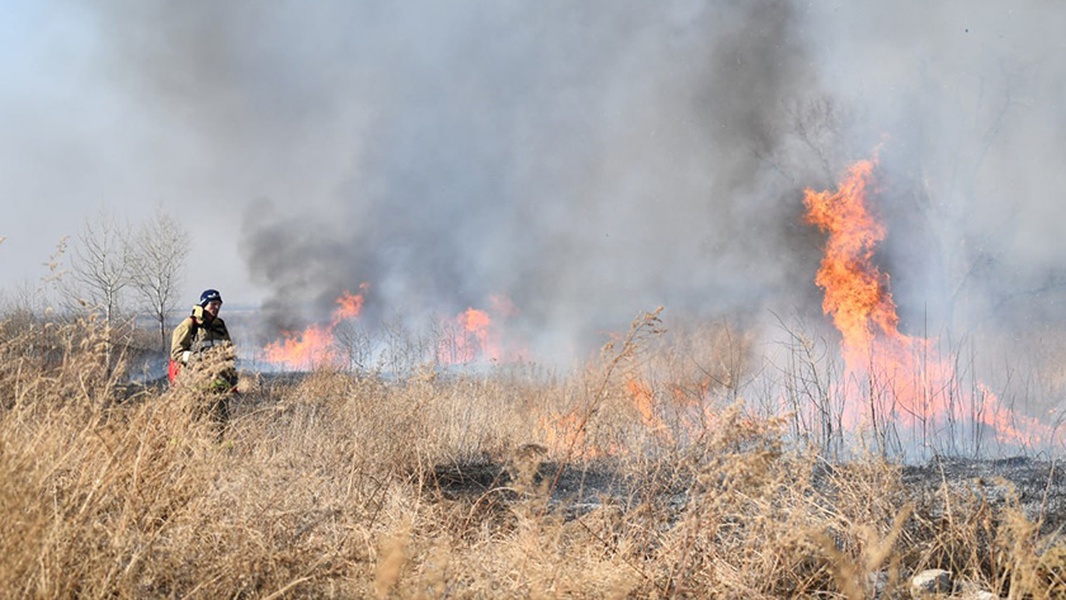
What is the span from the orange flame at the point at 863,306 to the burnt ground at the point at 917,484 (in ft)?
12.1

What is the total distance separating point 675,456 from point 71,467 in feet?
10.8

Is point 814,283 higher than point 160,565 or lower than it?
higher

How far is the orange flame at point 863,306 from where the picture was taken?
11.2 meters

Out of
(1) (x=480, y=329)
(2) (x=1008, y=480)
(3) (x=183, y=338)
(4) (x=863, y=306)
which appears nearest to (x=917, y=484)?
(2) (x=1008, y=480)

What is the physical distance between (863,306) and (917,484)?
7665 millimetres

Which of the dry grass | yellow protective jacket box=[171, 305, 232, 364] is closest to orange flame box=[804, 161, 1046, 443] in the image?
the dry grass

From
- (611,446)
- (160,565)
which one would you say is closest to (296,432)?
(611,446)

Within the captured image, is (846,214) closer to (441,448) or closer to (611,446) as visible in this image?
(611,446)

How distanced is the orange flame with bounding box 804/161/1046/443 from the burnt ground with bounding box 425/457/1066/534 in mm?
3697

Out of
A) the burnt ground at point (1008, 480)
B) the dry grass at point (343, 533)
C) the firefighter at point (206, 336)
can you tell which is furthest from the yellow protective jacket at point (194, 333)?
the burnt ground at point (1008, 480)

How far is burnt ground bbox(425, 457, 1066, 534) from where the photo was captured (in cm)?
457

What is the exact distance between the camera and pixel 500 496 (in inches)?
234

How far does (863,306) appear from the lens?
12.6 metres

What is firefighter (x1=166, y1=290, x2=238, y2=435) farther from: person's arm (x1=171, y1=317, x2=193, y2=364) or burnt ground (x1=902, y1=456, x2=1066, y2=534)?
burnt ground (x1=902, y1=456, x2=1066, y2=534)
